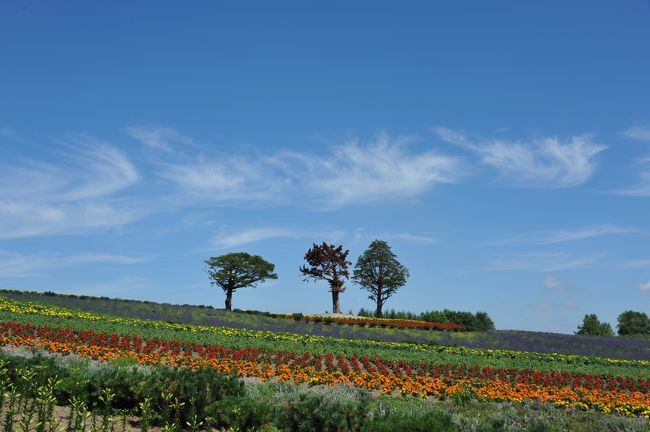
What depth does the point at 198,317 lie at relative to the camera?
35.8m

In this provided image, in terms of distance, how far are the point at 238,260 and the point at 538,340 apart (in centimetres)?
3443

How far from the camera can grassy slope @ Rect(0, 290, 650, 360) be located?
1280 inches

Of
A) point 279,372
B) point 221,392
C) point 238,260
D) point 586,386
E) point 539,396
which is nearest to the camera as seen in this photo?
point 221,392

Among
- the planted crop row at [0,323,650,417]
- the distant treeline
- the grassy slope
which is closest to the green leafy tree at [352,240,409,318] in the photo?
the distant treeline

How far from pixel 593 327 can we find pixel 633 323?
6.19 m

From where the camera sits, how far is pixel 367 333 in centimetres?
3344

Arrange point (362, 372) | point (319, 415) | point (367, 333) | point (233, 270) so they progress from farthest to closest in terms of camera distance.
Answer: point (233, 270), point (367, 333), point (362, 372), point (319, 415)

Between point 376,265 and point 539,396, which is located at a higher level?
point 376,265

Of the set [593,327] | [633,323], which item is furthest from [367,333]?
[633,323]

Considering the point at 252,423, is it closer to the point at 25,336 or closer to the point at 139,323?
the point at 25,336

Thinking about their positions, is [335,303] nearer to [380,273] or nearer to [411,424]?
[380,273]

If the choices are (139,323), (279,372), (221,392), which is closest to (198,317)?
(139,323)

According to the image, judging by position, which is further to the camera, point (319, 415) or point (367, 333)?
point (367, 333)

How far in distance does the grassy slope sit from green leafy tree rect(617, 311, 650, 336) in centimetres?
2928
